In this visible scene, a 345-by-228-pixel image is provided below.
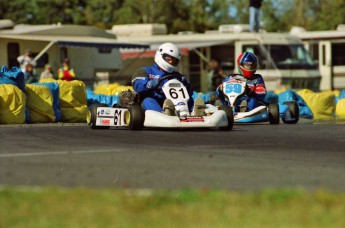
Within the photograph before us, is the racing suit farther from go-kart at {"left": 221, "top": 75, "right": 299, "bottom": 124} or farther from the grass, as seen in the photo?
the grass

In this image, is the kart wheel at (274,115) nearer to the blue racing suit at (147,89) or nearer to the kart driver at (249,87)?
the kart driver at (249,87)

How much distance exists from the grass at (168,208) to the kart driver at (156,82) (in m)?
7.31

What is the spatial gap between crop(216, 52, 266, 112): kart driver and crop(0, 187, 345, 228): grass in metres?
Answer: 10.3

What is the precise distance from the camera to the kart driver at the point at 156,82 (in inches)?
630

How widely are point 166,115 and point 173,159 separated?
181 inches

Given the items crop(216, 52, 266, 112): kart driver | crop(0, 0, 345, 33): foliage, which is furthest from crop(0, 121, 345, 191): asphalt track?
crop(0, 0, 345, 33): foliage

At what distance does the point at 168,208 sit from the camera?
7.91m

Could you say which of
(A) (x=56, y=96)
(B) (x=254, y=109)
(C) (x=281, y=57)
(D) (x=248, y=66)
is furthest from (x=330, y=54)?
(B) (x=254, y=109)

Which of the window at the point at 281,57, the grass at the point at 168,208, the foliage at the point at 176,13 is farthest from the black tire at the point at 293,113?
the foliage at the point at 176,13

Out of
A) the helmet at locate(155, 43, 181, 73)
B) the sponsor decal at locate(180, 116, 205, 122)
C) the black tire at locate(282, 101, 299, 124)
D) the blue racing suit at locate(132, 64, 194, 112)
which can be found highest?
the helmet at locate(155, 43, 181, 73)

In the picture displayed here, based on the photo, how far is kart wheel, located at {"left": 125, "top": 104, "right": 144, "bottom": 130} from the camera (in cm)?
1577

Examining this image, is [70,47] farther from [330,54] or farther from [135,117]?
[135,117]

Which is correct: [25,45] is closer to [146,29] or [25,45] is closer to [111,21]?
[146,29]

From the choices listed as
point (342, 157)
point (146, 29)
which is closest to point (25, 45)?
point (146, 29)
